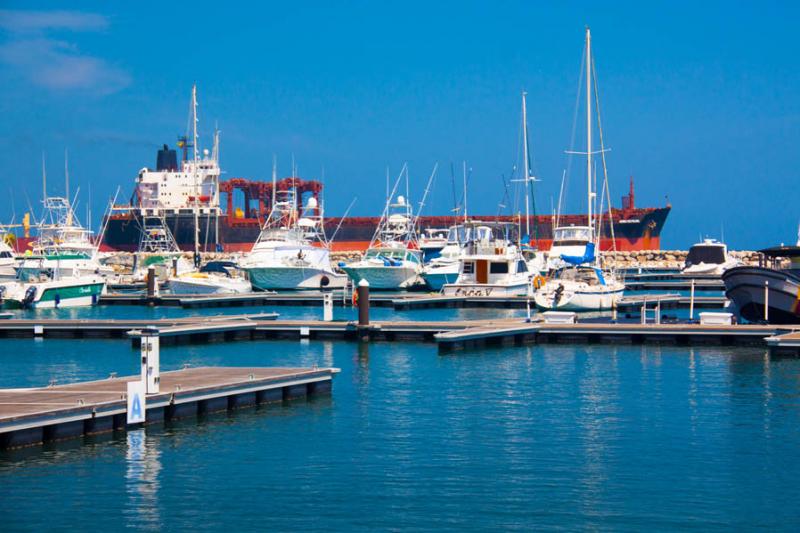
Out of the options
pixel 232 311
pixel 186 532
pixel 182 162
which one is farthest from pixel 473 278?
pixel 182 162

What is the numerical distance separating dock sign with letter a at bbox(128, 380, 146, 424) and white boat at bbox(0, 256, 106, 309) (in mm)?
32157

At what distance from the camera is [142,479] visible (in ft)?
53.0

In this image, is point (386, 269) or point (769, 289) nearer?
point (769, 289)

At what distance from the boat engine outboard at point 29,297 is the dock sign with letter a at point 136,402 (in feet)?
106

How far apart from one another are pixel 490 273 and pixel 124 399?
102ft

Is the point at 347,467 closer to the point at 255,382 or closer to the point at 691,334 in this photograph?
the point at 255,382

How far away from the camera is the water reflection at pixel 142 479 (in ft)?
47.1

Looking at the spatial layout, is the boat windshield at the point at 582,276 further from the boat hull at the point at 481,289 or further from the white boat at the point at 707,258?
the white boat at the point at 707,258

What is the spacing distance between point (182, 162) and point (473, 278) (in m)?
73.3

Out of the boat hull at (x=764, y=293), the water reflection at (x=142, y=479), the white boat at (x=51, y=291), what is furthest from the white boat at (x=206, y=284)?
the water reflection at (x=142, y=479)

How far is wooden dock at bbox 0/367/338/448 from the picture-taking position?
1730 centimetres

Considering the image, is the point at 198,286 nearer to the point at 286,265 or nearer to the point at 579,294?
the point at 286,265

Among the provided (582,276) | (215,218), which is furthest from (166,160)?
(582,276)

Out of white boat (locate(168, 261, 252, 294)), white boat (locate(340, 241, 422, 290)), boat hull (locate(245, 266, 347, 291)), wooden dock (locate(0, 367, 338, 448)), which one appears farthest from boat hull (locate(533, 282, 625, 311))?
boat hull (locate(245, 266, 347, 291))
